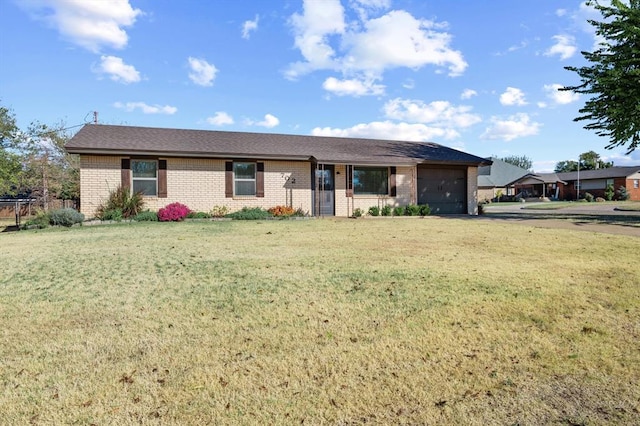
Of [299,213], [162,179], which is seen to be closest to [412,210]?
[299,213]

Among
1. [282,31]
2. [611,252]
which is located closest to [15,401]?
[611,252]

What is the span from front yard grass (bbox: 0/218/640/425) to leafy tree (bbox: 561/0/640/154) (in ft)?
38.0

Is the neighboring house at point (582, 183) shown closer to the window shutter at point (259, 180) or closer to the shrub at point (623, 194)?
the shrub at point (623, 194)

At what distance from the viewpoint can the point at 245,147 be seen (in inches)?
666

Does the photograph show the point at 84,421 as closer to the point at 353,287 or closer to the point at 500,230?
the point at 353,287

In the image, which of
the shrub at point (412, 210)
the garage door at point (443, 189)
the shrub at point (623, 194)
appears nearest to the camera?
the shrub at point (412, 210)

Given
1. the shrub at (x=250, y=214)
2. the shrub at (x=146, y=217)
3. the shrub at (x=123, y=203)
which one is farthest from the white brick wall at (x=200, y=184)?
the shrub at (x=250, y=214)

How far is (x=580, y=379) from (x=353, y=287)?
255cm

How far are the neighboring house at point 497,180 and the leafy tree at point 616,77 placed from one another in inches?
1324

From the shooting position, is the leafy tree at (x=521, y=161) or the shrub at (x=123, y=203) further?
the leafy tree at (x=521, y=161)

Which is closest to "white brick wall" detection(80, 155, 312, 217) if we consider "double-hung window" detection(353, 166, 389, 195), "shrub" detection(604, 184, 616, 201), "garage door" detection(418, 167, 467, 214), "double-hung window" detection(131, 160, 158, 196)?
"double-hung window" detection(131, 160, 158, 196)

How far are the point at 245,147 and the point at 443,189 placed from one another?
10.4m

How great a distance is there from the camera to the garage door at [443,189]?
19.0 m

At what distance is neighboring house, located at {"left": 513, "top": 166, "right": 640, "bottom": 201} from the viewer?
42.8 m
